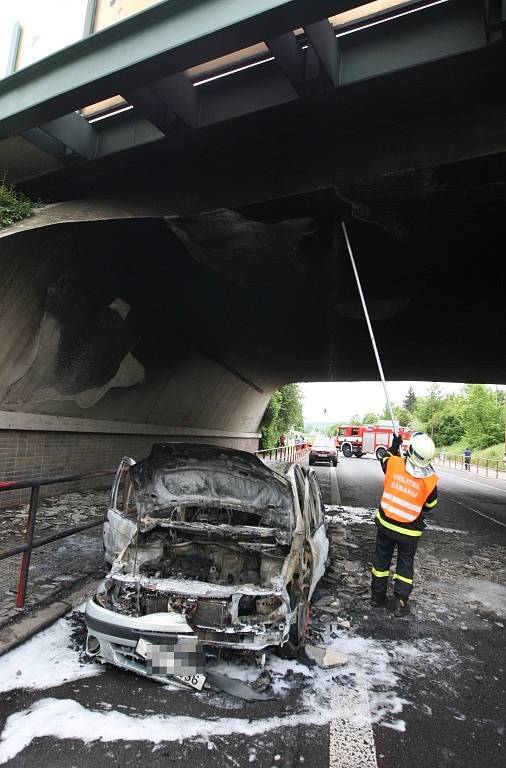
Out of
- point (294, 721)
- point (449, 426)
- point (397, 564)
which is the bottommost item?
point (294, 721)

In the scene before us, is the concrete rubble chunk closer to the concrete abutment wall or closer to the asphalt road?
the asphalt road

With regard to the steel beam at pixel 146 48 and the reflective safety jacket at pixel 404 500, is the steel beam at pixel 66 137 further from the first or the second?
the reflective safety jacket at pixel 404 500

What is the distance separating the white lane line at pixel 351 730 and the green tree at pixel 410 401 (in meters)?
117

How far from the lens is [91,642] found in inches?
126

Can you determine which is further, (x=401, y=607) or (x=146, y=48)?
(x=146, y=48)

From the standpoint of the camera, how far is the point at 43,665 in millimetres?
3266

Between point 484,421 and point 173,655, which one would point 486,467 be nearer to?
point 484,421

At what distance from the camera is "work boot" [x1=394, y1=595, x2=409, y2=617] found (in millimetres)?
4655

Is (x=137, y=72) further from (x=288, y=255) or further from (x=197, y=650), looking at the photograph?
(x=197, y=650)

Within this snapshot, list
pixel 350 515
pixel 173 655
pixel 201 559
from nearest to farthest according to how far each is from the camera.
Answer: pixel 173 655 → pixel 201 559 → pixel 350 515

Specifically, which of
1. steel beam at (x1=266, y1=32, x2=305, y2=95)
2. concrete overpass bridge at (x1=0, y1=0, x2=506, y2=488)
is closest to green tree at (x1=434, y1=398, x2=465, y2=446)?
concrete overpass bridge at (x1=0, y1=0, x2=506, y2=488)

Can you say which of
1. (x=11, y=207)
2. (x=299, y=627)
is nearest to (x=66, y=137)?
(x=11, y=207)

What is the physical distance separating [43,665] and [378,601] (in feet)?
10.7

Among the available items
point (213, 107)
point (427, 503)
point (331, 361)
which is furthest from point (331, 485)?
point (213, 107)
